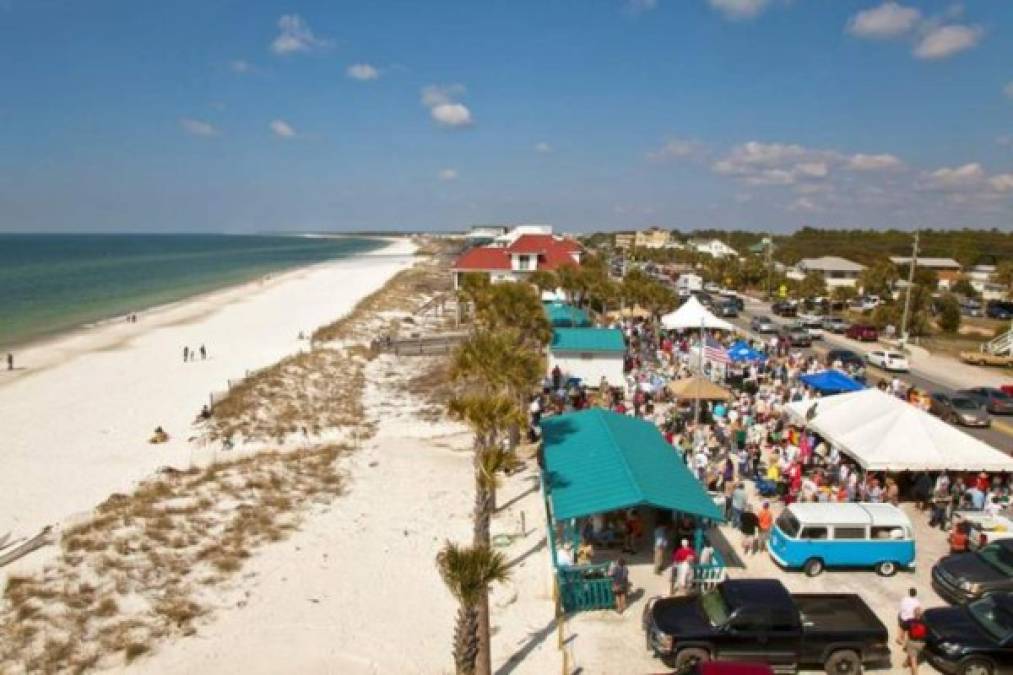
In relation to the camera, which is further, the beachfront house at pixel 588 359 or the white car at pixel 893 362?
the white car at pixel 893 362

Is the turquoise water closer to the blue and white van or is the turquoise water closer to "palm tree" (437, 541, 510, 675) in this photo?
"palm tree" (437, 541, 510, 675)

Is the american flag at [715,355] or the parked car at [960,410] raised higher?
the american flag at [715,355]

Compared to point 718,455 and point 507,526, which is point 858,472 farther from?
point 507,526

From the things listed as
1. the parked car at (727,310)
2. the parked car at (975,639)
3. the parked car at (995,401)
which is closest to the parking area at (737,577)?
the parked car at (975,639)

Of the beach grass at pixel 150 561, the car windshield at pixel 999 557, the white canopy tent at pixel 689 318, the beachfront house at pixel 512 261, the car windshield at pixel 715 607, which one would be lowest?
the beach grass at pixel 150 561

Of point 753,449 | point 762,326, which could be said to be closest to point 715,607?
point 753,449

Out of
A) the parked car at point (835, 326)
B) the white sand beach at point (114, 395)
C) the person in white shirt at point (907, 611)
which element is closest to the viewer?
the person in white shirt at point (907, 611)

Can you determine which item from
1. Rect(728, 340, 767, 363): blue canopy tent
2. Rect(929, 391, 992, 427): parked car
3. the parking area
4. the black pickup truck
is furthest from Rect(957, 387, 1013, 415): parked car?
the black pickup truck

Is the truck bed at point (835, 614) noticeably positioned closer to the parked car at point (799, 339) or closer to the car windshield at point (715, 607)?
the car windshield at point (715, 607)
